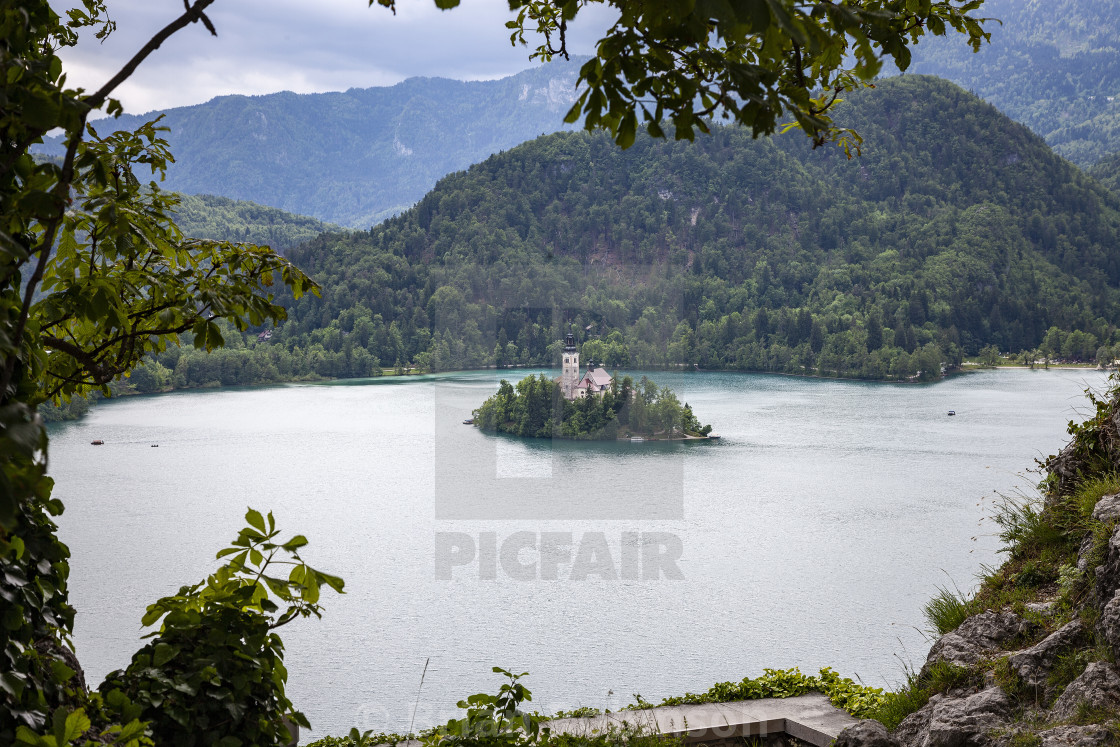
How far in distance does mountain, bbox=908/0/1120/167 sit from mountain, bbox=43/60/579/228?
192 feet

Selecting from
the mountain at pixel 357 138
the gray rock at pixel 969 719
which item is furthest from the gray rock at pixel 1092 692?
the mountain at pixel 357 138

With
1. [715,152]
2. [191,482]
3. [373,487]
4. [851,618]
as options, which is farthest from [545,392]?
[715,152]

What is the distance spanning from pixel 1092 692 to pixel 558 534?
1920cm

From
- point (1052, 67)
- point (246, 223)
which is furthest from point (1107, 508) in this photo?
point (1052, 67)

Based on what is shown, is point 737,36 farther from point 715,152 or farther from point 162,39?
point 715,152

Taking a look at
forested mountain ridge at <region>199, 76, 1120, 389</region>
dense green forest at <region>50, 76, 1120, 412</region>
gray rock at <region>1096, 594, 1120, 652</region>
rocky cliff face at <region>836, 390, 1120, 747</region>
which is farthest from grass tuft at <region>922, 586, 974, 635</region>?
forested mountain ridge at <region>199, 76, 1120, 389</region>

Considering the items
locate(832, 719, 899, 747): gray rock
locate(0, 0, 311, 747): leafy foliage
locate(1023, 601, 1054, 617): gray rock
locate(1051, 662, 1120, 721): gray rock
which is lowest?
locate(832, 719, 899, 747): gray rock

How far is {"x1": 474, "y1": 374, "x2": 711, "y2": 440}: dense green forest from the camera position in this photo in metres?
31.5

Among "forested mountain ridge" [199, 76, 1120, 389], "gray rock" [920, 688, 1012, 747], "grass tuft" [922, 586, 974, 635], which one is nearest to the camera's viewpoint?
"gray rock" [920, 688, 1012, 747]

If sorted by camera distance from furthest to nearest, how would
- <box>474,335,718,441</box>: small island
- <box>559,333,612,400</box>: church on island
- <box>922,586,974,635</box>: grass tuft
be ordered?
<box>474,335,718,441</box>: small island, <box>559,333,612,400</box>: church on island, <box>922,586,974,635</box>: grass tuft

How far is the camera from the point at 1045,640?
7.37 ft

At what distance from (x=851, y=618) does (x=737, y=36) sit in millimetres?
15842

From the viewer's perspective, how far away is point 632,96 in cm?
107

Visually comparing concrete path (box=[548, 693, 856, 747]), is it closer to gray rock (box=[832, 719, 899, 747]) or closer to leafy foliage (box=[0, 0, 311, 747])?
gray rock (box=[832, 719, 899, 747])
